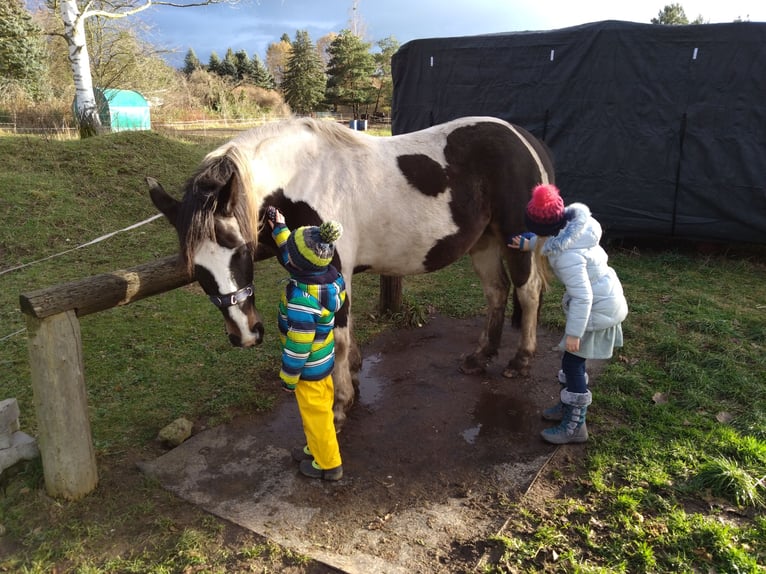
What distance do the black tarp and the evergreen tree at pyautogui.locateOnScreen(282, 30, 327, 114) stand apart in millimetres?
32563

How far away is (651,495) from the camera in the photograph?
2.53 metres

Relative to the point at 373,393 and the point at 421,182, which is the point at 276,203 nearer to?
the point at 421,182

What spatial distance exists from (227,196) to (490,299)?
8.01ft

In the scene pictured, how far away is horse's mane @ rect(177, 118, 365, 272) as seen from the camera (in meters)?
2.32

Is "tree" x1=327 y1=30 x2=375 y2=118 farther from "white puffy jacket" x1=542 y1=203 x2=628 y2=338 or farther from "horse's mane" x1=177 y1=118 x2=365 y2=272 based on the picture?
"white puffy jacket" x1=542 y1=203 x2=628 y2=338

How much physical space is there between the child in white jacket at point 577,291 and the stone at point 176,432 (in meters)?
2.24

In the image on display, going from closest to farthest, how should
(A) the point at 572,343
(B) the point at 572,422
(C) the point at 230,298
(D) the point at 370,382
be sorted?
(C) the point at 230,298 → (A) the point at 572,343 → (B) the point at 572,422 → (D) the point at 370,382

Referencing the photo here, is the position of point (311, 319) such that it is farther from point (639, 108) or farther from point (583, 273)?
point (639, 108)

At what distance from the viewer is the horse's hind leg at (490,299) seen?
4.04m

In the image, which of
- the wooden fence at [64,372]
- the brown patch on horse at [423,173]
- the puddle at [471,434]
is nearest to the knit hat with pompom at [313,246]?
the wooden fence at [64,372]

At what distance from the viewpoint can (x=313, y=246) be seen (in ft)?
7.79

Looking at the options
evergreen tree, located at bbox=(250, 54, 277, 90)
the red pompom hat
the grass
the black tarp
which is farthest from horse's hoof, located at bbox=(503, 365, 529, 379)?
evergreen tree, located at bbox=(250, 54, 277, 90)

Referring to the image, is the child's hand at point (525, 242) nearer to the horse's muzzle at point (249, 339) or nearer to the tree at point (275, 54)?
the horse's muzzle at point (249, 339)

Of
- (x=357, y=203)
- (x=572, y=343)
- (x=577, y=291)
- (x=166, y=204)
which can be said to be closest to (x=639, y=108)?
(x=577, y=291)
